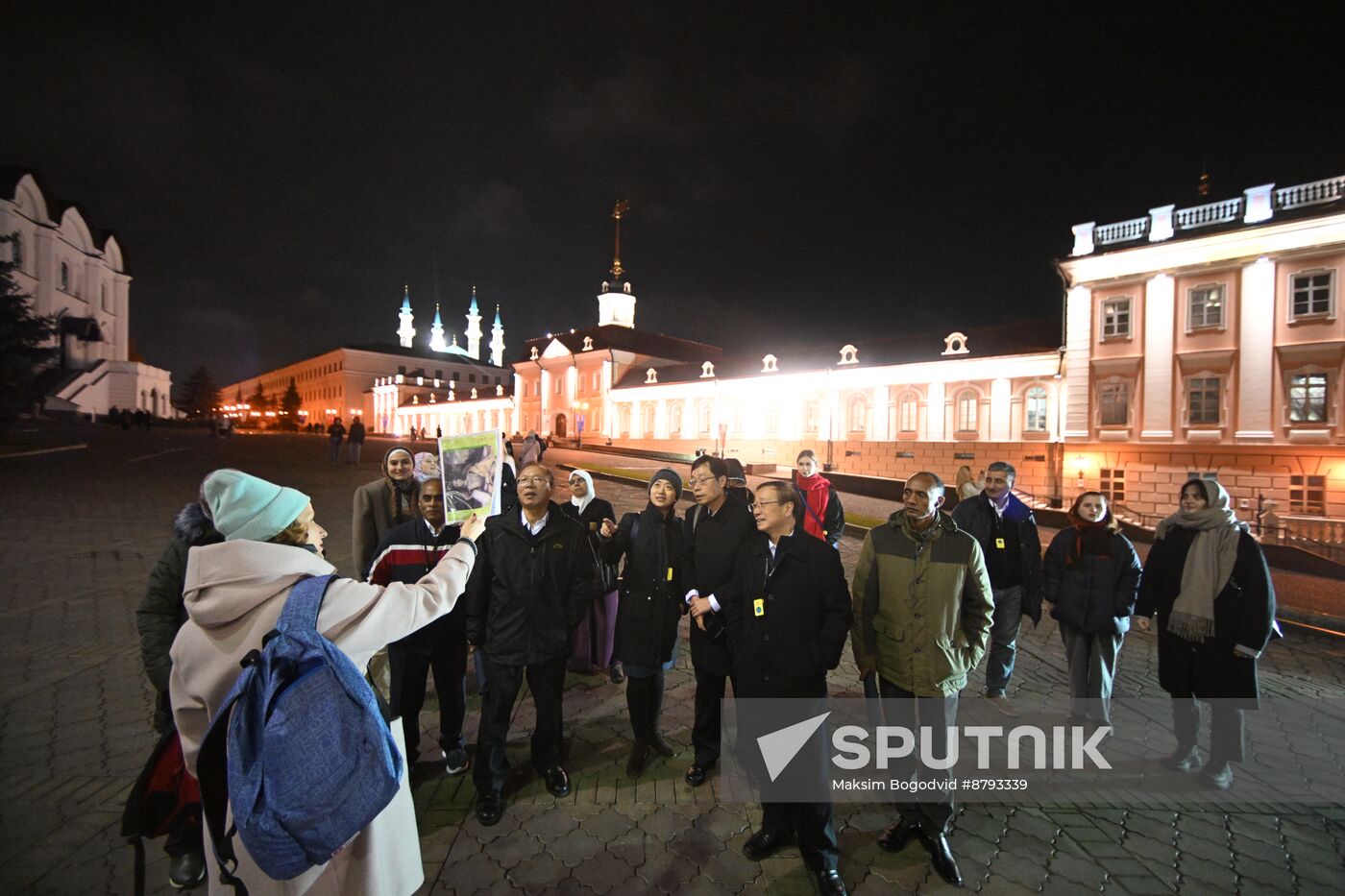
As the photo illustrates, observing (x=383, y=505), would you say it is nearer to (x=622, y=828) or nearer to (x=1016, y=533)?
(x=622, y=828)

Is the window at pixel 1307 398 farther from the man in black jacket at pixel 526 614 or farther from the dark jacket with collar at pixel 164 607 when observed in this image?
the dark jacket with collar at pixel 164 607

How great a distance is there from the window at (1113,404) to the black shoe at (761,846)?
28798 millimetres

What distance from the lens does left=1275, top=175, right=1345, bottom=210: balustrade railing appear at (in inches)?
829

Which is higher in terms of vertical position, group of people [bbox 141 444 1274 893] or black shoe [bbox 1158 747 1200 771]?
group of people [bbox 141 444 1274 893]

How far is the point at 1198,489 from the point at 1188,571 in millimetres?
615

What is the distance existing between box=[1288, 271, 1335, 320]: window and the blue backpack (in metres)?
31.7

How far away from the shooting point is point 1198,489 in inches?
173

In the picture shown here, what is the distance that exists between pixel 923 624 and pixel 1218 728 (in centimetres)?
254

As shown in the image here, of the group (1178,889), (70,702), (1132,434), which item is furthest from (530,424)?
(1178,889)

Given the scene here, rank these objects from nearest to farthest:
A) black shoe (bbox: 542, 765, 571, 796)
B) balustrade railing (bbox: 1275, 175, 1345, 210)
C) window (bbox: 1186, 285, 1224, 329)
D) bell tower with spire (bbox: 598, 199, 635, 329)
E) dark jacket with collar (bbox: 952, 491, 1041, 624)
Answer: black shoe (bbox: 542, 765, 571, 796) → dark jacket with collar (bbox: 952, 491, 1041, 624) → balustrade railing (bbox: 1275, 175, 1345, 210) → window (bbox: 1186, 285, 1224, 329) → bell tower with spire (bbox: 598, 199, 635, 329)

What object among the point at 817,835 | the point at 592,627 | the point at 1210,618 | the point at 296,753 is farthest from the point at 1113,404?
the point at 296,753

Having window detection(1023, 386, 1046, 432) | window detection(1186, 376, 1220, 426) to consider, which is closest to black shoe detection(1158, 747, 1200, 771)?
window detection(1186, 376, 1220, 426)

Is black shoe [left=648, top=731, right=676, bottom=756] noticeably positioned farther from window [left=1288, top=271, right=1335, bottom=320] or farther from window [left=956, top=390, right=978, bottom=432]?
window [left=956, top=390, right=978, bottom=432]

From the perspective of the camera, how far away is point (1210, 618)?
4.16m
